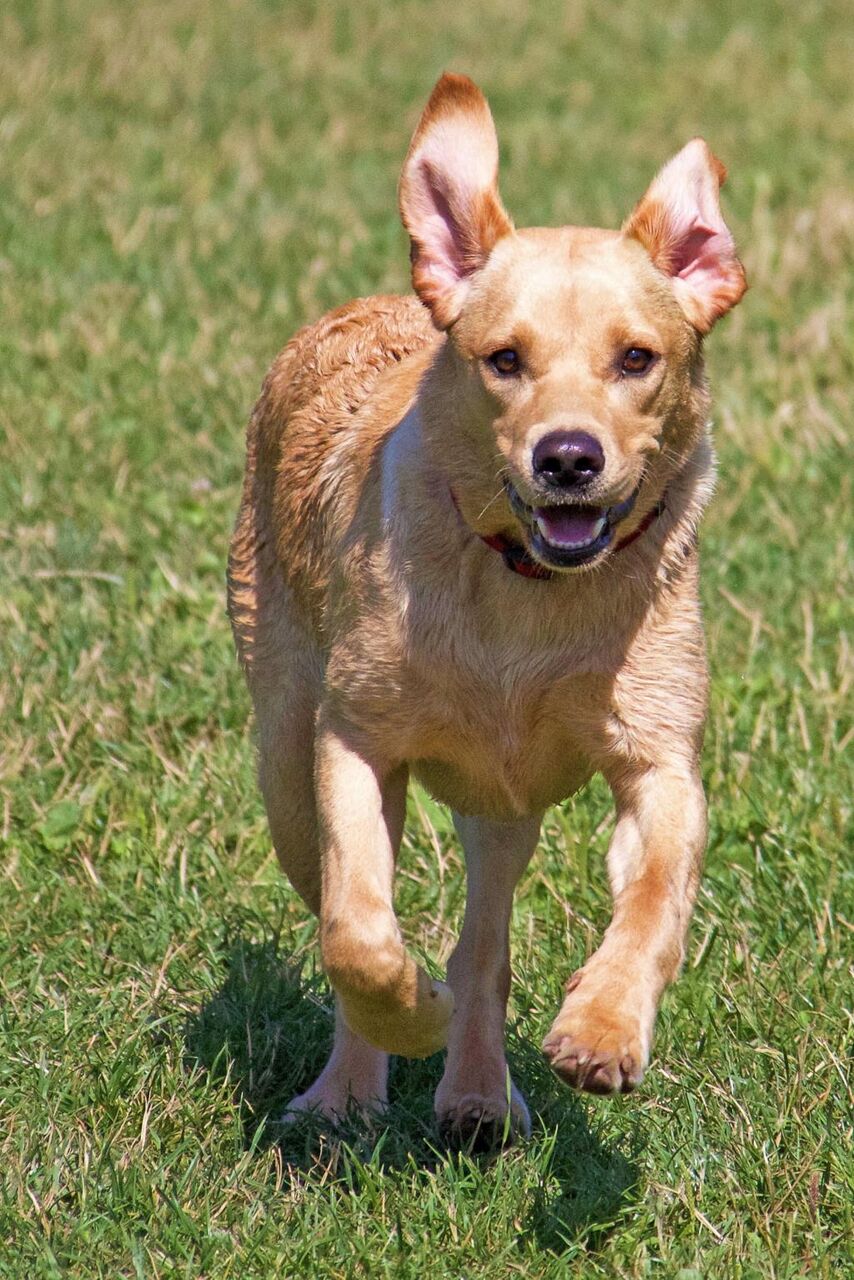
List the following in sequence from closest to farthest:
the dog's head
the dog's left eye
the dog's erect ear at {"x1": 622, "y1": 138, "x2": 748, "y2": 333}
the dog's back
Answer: the dog's head, the dog's left eye, the dog's erect ear at {"x1": 622, "y1": 138, "x2": 748, "y2": 333}, the dog's back

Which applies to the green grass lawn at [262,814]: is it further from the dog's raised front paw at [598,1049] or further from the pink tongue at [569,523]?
the pink tongue at [569,523]

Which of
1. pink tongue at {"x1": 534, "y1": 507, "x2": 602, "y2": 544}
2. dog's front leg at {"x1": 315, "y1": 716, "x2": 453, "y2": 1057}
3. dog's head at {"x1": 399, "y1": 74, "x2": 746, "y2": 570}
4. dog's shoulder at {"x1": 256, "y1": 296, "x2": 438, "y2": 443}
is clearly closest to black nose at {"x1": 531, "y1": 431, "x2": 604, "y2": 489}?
dog's head at {"x1": 399, "y1": 74, "x2": 746, "y2": 570}

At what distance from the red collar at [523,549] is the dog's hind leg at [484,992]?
32.6 inches

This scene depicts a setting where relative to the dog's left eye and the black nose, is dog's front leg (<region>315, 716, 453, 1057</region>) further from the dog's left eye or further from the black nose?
the dog's left eye

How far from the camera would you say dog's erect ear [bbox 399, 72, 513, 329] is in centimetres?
416

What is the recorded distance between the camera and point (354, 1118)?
444 centimetres

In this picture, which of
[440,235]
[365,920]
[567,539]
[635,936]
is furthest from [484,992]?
[440,235]

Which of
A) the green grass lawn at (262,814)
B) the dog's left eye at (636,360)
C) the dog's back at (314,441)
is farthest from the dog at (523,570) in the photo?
the green grass lawn at (262,814)

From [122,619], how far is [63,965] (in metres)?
1.74

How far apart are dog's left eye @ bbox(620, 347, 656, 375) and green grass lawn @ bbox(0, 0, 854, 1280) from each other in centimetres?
152

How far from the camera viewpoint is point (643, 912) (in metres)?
3.78

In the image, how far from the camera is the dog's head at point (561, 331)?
12.6 ft

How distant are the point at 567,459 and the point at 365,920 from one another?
0.96 metres

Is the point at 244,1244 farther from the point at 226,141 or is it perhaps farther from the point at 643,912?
the point at 226,141
